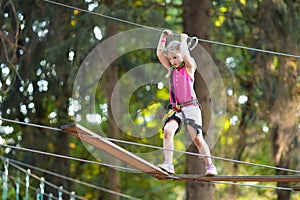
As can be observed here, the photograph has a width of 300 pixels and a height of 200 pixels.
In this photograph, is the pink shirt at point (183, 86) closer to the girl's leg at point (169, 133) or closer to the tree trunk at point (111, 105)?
the girl's leg at point (169, 133)

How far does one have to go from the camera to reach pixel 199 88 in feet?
25.7

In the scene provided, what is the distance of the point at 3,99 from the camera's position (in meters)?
9.03

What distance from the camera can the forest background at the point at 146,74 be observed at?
7723 mm

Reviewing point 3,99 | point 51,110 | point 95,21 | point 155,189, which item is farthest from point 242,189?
point 95,21

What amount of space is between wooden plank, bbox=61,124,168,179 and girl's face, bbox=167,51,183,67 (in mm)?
584

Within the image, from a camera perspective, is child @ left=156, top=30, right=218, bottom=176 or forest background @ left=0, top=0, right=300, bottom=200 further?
forest background @ left=0, top=0, right=300, bottom=200

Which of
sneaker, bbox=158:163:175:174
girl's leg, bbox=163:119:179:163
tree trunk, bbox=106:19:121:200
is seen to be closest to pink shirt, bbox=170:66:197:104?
girl's leg, bbox=163:119:179:163

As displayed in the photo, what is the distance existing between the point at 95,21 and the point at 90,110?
181cm

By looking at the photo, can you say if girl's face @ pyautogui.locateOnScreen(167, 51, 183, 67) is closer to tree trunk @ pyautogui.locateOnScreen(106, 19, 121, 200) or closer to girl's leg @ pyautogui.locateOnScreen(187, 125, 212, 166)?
girl's leg @ pyautogui.locateOnScreen(187, 125, 212, 166)

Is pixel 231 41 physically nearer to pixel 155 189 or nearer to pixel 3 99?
pixel 3 99

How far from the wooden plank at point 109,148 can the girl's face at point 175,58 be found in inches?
23.0

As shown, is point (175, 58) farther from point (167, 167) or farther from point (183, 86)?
point (167, 167)

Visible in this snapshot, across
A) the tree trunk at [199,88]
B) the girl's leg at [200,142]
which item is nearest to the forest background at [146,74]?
the tree trunk at [199,88]

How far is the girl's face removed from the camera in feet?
14.6
